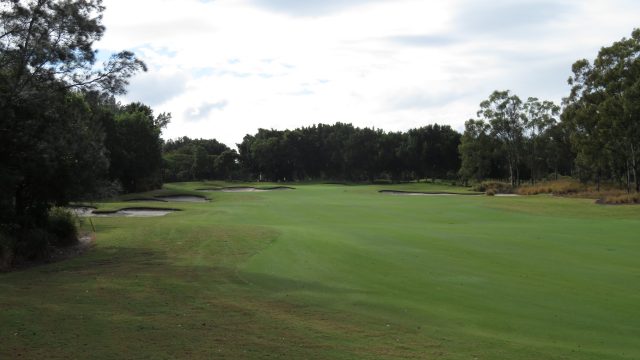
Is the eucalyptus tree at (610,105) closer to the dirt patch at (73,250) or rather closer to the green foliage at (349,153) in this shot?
the dirt patch at (73,250)

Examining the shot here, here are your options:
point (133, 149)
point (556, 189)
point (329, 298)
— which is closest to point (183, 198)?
point (133, 149)

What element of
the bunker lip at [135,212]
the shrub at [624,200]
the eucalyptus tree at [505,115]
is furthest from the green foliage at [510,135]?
the bunker lip at [135,212]

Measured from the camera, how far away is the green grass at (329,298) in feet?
27.9

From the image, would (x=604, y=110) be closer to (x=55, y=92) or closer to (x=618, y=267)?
(x=618, y=267)

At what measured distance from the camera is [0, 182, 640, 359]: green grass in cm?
849

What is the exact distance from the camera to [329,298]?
40.6 feet

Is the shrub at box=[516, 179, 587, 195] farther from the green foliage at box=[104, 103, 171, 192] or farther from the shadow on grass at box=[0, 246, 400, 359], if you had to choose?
the shadow on grass at box=[0, 246, 400, 359]

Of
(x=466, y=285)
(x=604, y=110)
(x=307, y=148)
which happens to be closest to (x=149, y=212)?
(x=466, y=285)

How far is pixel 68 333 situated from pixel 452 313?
7.22 m

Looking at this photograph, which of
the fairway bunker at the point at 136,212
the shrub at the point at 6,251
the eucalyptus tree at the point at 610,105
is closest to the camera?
the shrub at the point at 6,251

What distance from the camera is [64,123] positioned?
68.0 ft

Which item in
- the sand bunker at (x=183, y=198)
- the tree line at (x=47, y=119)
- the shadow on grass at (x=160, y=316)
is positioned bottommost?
the shadow on grass at (x=160, y=316)

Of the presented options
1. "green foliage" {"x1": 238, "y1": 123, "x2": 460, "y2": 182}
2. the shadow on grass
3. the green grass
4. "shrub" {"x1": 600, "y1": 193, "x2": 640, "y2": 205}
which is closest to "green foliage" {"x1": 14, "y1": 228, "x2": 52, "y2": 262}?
the green grass

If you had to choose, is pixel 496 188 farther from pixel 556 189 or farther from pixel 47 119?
pixel 47 119
